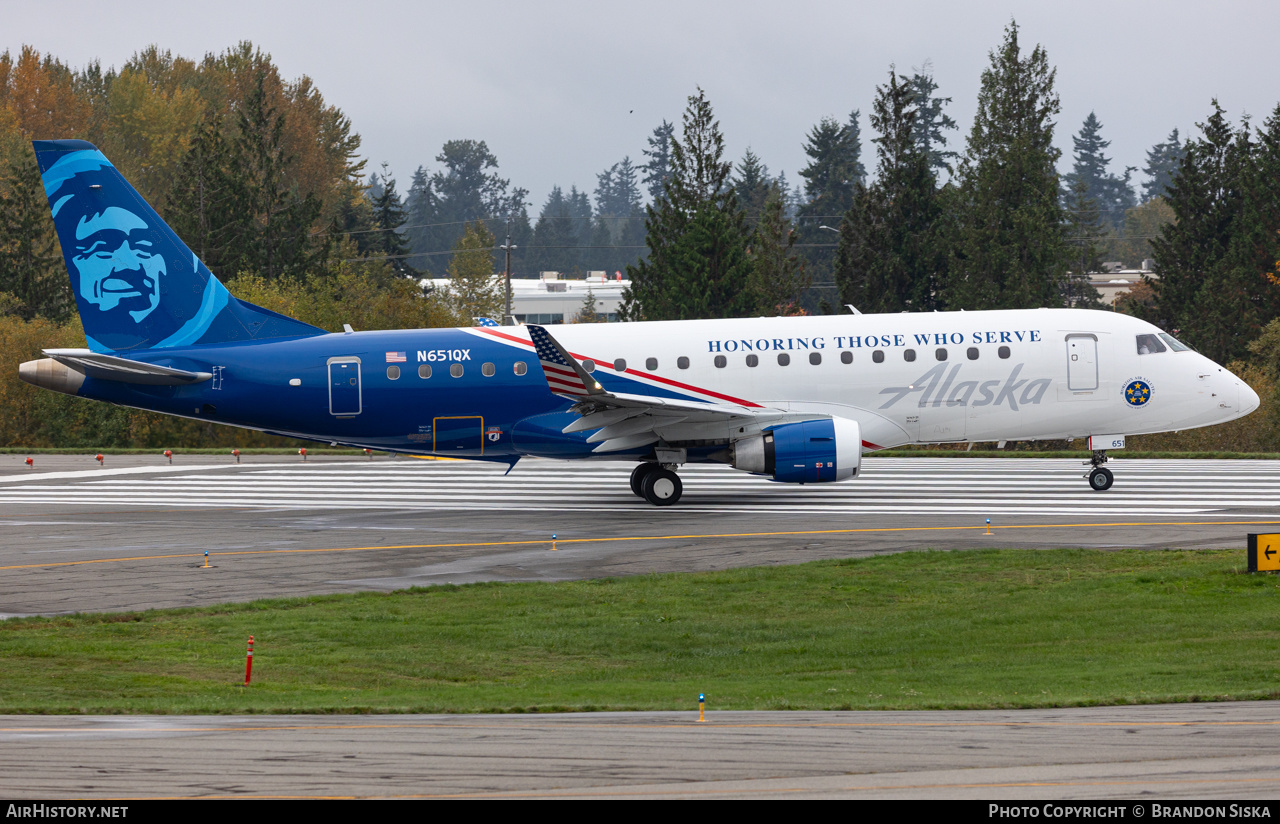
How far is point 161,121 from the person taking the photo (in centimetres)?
11375

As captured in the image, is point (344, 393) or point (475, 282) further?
point (475, 282)

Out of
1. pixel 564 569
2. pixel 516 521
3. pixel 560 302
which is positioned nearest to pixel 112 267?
pixel 516 521

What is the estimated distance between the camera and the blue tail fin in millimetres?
27828

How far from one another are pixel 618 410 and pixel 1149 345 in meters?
11.9

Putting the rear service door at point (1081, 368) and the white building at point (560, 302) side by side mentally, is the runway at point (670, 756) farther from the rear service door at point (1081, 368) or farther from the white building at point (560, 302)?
the white building at point (560, 302)

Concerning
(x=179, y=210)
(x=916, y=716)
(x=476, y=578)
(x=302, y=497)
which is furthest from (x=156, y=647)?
(x=179, y=210)

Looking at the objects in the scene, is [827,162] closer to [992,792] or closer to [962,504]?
[962,504]

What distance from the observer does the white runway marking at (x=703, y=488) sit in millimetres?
27312

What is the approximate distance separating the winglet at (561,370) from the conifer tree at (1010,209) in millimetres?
40900

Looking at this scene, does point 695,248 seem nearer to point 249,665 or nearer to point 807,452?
point 807,452

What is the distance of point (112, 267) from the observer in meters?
27.9

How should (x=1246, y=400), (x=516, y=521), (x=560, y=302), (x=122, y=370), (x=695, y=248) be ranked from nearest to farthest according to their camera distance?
(x=516, y=521)
(x=122, y=370)
(x=1246, y=400)
(x=695, y=248)
(x=560, y=302)

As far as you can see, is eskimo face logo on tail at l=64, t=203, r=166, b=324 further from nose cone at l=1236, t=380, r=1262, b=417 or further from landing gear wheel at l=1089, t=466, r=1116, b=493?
nose cone at l=1236, t=380, r=1262, b=417

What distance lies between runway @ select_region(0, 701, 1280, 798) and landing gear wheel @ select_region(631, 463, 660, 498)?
1715 cm
